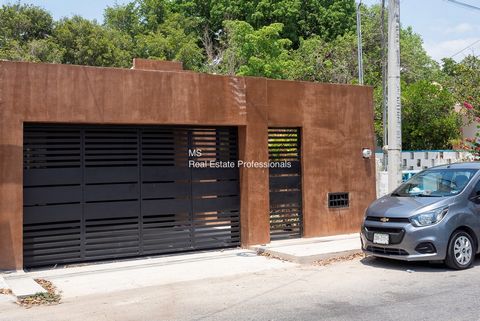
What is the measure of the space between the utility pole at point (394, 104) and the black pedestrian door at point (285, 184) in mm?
2046

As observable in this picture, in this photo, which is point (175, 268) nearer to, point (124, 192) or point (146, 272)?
point (146, 272)

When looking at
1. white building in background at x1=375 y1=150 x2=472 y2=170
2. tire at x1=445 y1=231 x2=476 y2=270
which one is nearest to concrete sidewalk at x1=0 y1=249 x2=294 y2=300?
tire at x1=445 y1=231 x2=476 y2=270

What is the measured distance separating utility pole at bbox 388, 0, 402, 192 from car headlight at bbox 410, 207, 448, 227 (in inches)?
115

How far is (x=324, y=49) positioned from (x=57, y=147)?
75.2ft

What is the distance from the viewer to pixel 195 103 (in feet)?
34.7

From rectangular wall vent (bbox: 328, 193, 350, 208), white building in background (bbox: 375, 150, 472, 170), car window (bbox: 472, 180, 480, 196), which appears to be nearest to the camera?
car window (bbox: 472, 180, 480, 196)

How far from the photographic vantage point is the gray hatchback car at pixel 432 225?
830 cm

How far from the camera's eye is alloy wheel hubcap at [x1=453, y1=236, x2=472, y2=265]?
842 centimetres

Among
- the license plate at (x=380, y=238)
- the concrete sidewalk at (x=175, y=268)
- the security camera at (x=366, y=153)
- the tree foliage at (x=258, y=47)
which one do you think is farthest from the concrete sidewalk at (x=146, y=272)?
the tree foliage at (x=258, y=47)

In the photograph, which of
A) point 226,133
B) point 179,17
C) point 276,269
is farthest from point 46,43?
point 276,269

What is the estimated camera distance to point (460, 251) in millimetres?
8469

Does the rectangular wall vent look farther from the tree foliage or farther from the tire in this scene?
the tree foliage

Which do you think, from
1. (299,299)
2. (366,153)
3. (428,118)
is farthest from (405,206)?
(428,118)

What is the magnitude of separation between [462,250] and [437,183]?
4.79ft
